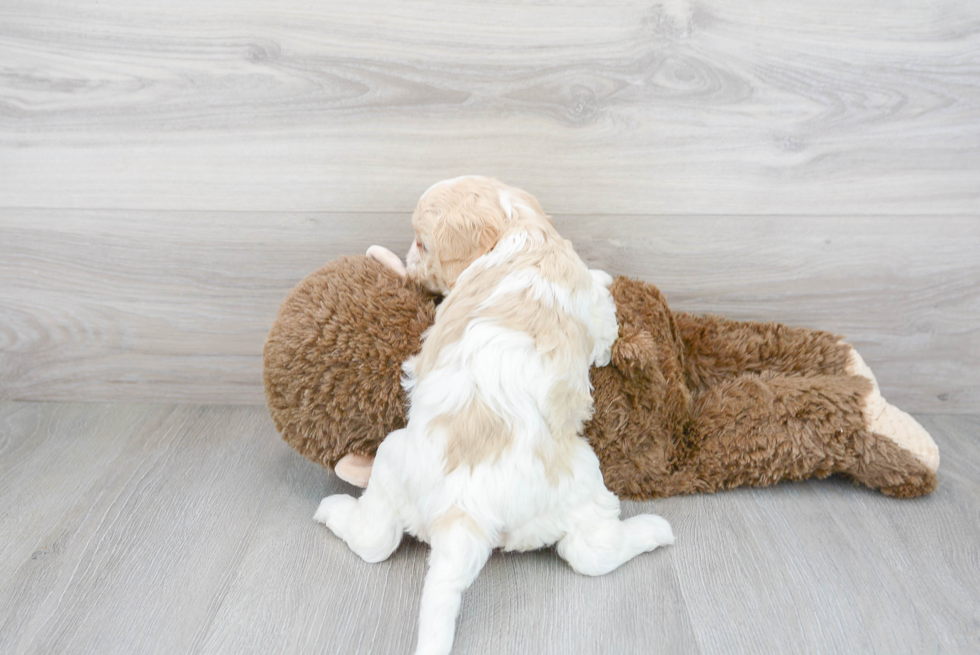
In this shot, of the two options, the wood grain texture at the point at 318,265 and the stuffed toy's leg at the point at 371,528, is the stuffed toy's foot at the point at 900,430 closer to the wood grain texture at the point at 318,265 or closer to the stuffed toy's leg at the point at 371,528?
the wood grain texture at the point at 318,265

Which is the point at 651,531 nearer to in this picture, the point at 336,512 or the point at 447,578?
the point at 447,578

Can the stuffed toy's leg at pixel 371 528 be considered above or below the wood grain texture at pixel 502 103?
below

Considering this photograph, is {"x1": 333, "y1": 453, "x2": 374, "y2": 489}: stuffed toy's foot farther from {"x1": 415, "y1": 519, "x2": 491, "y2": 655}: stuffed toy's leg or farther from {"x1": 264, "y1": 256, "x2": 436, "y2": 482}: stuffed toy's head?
{"x1": 415, "y1": 519, "x2": 491, "y2": 655}: stuffed toy's leg

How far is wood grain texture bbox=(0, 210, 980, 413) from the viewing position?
4.14 feet

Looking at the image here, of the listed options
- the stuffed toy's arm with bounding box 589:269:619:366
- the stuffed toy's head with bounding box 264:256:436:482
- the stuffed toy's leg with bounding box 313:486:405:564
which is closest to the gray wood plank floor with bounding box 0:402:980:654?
the stuffed toy's leg with bounding box 313:486:405:564

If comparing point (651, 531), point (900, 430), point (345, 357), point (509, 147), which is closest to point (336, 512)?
point (345, 357)

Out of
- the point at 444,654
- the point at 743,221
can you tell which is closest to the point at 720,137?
the point at 743,221

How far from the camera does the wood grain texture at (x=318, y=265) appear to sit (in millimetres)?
1261

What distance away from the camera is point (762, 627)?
86cm

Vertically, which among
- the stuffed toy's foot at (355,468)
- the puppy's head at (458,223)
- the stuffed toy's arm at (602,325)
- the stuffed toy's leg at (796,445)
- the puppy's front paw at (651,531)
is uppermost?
the puppy's head at (458,223)

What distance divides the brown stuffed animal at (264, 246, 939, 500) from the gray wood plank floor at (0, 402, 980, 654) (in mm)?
57

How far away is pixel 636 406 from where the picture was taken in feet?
3.54

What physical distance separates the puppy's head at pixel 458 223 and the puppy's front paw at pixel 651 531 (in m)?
0.43

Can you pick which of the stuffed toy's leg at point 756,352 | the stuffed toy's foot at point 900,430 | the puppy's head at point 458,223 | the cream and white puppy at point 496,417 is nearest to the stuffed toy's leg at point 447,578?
the cream and white puppy at point 496,417
